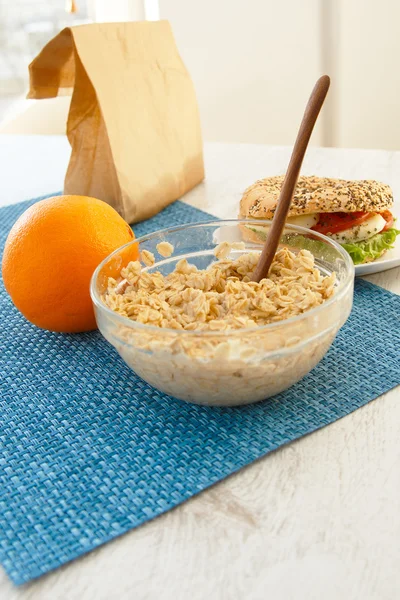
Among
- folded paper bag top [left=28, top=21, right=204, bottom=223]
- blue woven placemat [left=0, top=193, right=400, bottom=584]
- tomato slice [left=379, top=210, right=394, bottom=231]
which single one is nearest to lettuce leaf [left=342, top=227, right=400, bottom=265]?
tomato slice [left=379, top=210, right=394, bottom=231]

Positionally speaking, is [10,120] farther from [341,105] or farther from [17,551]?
[17,551]

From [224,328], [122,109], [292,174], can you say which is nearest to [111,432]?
[224,328]

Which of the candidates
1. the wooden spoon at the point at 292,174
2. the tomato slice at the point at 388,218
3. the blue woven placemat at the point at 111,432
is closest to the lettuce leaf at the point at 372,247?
the tomato slice at the point at 388,218

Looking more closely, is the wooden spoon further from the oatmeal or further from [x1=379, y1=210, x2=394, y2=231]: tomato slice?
[x1=379, y1=210, x2=394, y2=231]: tomato slice

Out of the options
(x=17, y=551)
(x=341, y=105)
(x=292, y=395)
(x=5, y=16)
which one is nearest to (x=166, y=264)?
(x=292, y=395)

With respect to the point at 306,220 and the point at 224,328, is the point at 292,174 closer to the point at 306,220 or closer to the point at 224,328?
the point at 224,328

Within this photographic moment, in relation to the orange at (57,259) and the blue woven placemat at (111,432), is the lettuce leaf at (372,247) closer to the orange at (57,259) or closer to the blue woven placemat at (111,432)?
the blue woven placemat at (111,432)
